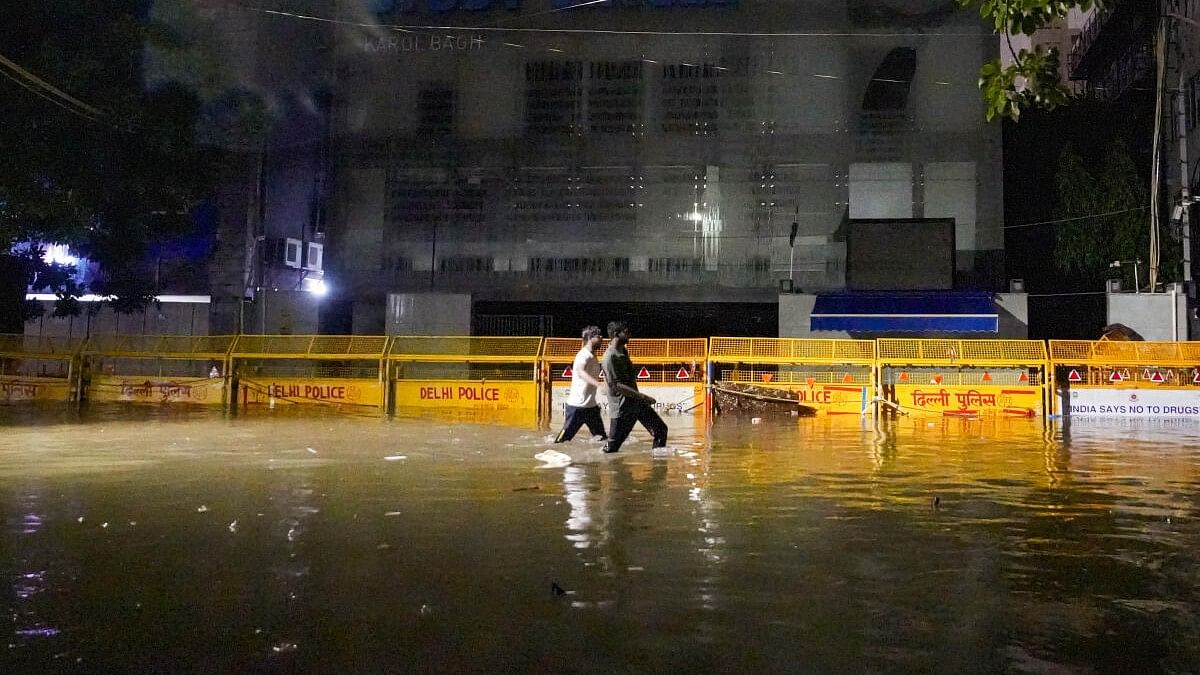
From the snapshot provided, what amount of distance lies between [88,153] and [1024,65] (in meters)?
23.6

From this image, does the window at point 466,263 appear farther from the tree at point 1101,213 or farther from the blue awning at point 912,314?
the tree at point 1101,213

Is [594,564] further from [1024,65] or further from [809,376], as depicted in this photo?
[809,376]

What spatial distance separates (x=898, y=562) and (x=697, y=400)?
48.8 feet

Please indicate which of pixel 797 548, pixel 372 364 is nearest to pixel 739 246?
pixel 372 364

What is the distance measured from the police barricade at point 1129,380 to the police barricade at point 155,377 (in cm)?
1872

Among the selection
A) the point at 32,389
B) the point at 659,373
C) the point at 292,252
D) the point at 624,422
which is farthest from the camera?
the point at 292,252

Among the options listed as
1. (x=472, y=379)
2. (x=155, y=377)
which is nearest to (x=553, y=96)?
(x=472, y=379)

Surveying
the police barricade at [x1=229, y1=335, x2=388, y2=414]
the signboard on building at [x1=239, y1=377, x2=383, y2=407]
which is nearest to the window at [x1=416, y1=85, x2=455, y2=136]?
the police barricade at [x1=229, y1=335, x2=388, y2=414]

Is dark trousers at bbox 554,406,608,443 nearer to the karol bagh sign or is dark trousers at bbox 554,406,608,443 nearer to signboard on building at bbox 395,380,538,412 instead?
signboard on building at bbox 395,380,538,412

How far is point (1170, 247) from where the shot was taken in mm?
26859

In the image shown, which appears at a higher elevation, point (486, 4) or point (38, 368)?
point (486, 4)

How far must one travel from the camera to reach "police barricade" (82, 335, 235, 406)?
72.5 ft

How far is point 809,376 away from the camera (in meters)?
21.1

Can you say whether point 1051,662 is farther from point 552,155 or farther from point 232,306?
point 232,306
